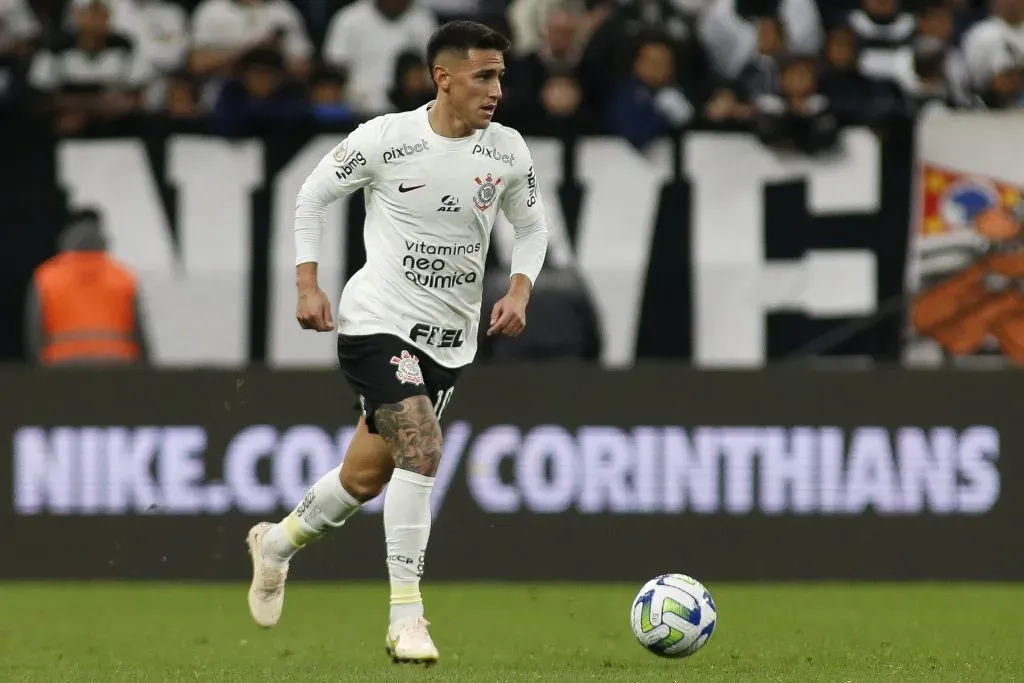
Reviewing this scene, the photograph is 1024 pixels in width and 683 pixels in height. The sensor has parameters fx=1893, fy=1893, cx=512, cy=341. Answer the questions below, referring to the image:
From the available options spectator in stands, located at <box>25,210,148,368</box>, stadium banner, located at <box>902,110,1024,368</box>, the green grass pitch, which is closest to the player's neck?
the green grass pitch

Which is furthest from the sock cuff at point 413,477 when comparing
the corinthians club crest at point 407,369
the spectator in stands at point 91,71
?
the spectator in stands at point 91,71

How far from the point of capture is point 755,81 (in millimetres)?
13906

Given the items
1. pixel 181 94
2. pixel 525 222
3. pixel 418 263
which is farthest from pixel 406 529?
pixel 181 94

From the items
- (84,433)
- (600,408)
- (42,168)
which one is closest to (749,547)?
(600,408)

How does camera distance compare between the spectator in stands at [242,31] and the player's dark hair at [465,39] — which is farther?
the spectator in stands at [242,31]

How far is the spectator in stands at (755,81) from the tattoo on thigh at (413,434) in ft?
21.5

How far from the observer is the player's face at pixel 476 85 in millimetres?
7133

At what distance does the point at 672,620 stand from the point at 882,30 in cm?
848

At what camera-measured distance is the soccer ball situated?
702 centimetres

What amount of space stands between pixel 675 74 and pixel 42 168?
4.58 m

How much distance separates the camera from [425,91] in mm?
13375

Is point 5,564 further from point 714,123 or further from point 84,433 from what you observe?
point 714,123

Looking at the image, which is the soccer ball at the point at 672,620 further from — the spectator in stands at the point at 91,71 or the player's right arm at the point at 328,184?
the spectator in stands at the point at 91,71

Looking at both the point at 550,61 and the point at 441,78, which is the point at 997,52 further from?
the point at 441,78
